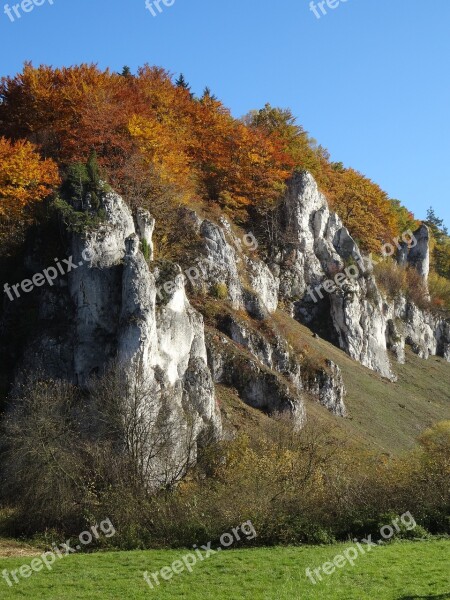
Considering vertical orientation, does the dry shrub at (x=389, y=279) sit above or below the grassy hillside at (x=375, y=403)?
above

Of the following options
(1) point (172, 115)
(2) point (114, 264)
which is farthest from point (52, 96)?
(2) point (114, 264)

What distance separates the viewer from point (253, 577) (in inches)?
707

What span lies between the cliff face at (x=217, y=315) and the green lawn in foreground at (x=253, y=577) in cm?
1038

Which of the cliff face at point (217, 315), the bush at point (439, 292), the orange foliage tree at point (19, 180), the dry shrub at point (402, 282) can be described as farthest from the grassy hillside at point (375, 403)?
the orange foliage tree at point (19, 180)

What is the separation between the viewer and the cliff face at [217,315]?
34312 millimetres

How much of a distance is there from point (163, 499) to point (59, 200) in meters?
19.8

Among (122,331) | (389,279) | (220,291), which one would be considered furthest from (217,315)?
(389,279)

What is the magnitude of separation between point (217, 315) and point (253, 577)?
2944cm

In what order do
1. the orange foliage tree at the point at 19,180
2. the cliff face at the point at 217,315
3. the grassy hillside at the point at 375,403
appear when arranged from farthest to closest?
the grassy hillside at the point at 375,403
the orange foliage tree at the point at 19,180
the cliff face at the point at 217,315

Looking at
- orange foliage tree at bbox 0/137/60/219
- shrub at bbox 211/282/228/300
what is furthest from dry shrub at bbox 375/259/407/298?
orange foliage tree at bbox 0/137/60/219

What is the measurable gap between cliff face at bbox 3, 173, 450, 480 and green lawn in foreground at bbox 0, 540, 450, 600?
1038cm

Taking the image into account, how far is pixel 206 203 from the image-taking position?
56562 millimetres

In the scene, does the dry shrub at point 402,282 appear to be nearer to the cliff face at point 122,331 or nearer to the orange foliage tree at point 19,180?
the cliff face at point 122,331

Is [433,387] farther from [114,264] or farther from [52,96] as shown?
[52,96]
